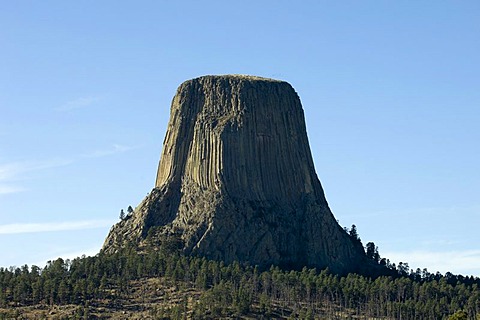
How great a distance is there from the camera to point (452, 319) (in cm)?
16050

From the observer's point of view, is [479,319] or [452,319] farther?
[479,319]

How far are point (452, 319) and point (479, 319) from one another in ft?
45.1

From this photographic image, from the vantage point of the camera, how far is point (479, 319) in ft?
567
